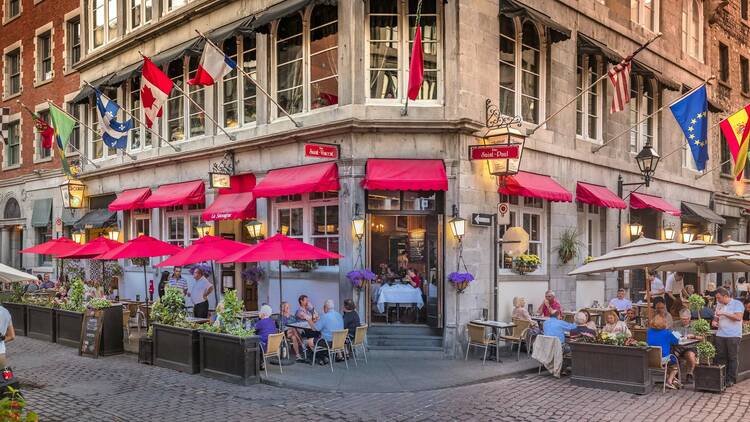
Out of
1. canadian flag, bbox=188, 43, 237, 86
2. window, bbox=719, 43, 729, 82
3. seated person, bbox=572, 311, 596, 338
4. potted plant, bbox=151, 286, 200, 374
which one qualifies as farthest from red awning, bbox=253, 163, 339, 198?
window, bbox=719, 43, 729, 82

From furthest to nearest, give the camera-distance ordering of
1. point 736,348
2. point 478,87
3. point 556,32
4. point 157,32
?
point 157,32
point 556,32
point 478,87
point 736,348

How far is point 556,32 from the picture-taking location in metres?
16.4

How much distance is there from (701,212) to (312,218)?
16715mm

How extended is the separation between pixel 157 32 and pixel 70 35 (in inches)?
351

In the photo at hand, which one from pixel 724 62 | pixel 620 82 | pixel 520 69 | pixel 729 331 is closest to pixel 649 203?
pixel 620 82

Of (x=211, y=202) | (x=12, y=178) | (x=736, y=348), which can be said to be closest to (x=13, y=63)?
(x=12, y=178)

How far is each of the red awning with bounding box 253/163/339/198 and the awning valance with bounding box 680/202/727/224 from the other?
51.8ft

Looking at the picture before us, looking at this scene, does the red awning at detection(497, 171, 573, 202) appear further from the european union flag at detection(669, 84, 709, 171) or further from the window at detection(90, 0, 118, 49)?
the window at detection(90, 0, 118, 49)

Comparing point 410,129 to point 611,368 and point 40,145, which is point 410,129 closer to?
point 611,368

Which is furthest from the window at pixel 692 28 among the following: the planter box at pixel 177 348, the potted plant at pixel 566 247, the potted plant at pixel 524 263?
the planter box at pixel 177 348

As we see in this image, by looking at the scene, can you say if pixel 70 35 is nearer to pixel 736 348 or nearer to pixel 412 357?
pixel 412 357

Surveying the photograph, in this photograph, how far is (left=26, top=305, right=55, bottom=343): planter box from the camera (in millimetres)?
→ 15906

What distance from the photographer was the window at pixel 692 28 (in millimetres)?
24719

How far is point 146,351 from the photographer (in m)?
13.0
